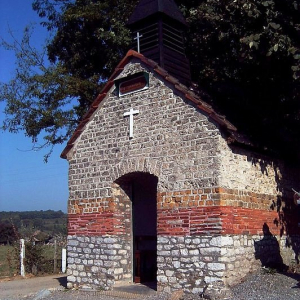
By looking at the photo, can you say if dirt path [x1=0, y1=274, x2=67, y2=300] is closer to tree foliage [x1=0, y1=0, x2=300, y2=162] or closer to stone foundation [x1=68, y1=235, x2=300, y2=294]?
stone foundation [x1=68, y1=235, x2=300, y2=294]

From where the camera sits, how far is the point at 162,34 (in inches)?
535

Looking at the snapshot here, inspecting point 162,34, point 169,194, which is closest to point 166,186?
point 169,194

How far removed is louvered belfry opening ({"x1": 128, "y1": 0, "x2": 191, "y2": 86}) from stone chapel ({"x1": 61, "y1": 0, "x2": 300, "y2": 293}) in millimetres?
37

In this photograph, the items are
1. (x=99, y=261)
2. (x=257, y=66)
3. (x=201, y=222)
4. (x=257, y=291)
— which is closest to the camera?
(x=257, y=291)

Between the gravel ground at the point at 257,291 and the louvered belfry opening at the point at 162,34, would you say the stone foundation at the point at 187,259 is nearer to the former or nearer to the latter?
the gravel ground at the point at 257,291

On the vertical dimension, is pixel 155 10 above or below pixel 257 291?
above

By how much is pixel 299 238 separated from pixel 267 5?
6296 mm

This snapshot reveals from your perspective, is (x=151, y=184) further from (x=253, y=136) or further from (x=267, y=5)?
(x=267, y=5)

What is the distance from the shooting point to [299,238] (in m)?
13.3

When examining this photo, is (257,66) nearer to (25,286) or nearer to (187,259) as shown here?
(187,259)

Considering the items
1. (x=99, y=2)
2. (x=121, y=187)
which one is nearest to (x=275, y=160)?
(x=121, y=187)

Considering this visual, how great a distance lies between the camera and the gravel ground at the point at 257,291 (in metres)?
9.66

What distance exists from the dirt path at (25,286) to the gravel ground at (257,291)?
173 cm

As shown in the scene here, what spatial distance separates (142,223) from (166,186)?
2.73m
